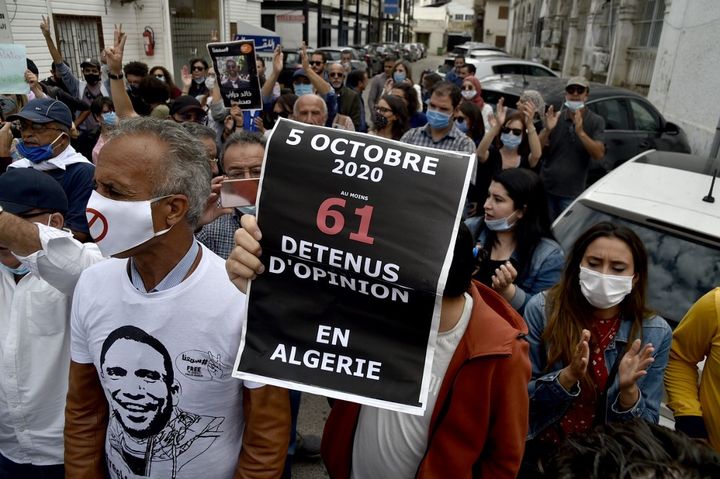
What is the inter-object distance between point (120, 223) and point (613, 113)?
7502 mm

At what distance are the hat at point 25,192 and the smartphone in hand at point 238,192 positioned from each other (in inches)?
26.0

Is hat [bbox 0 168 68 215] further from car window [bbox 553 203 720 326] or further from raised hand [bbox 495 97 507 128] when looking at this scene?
raised hand [bbox 495 97 507 128]

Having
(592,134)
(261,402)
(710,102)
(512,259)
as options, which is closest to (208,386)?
(261,402)

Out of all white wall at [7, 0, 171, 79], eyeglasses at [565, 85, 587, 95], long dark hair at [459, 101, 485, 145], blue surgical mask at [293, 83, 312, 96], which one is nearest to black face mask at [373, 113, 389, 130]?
long dark hair at [459, 101, 485, 145]

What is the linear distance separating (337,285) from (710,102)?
11.6 meters

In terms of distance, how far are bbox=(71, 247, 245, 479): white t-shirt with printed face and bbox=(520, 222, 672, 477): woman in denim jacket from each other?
122 cm

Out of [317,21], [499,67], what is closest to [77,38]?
[499,67]

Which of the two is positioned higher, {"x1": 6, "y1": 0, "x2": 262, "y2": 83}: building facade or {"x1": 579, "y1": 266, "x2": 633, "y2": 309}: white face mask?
{"x1": 6, "y1": 0, "x2": 262, "y2": 83}: building facade

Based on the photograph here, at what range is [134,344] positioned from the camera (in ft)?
5.37

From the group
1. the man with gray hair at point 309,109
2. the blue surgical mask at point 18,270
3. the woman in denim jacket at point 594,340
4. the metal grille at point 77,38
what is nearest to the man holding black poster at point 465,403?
the woman in denim jacket at point 594,340

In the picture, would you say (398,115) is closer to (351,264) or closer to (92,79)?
(351,264)

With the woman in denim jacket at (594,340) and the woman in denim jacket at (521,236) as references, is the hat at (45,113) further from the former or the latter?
the woman in denim jacket at (594,340)

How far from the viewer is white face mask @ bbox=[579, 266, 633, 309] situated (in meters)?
2.18

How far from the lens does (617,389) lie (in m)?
2.04
